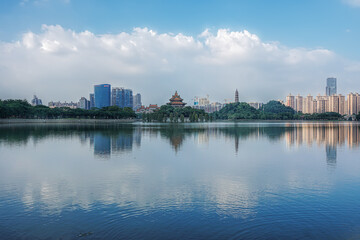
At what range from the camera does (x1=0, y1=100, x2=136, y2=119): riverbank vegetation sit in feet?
203

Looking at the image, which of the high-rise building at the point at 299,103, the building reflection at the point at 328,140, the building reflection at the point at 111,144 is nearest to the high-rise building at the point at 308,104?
the high-rise building at the point at 299,103

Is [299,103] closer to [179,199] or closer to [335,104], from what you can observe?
[335,104]

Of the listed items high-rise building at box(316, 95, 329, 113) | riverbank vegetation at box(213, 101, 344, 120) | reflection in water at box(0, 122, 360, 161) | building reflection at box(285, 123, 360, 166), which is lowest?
building reflection at box(285, 123, 360, 166)

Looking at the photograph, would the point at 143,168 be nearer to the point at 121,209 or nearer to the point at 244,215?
the point at 121,209

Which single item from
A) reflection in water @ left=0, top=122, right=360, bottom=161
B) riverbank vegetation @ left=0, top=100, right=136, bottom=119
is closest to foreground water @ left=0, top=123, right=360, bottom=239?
reflection in water @ left=0, top=122, right=360, bottom=161

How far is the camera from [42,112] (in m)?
74.6

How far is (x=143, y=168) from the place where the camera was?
11797 mm

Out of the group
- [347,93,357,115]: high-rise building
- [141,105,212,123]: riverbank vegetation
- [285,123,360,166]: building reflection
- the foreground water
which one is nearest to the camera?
the foreground water

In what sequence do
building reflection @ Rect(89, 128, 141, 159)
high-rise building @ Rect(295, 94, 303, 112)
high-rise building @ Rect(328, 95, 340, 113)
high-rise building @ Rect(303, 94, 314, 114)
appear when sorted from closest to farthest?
1. building reflection @ Rect(89, 128, 141, 159)
2. high-rise building @ Rect(328, 95, 340, 113)
3. high-rise building @ Rect(303, 94, 314, 114)
4. high-rise building @ Rect(295, 94, 303, 112)

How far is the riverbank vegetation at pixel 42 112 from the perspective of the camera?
2436 inches

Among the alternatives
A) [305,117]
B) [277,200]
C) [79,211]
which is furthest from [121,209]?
[305,117]

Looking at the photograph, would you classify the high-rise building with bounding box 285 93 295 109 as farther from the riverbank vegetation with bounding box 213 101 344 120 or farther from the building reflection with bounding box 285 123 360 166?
the building reflection with bounding box 285 123 360 166

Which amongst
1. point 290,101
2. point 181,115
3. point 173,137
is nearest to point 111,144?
point 173,137

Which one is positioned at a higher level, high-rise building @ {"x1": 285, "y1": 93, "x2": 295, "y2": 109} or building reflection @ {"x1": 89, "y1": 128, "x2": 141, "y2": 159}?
high-rise building @ {"x1": 285, "y1": 93, "x2": 295, "y2": 109}
